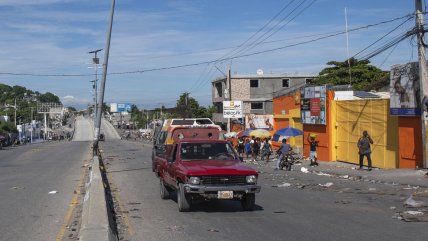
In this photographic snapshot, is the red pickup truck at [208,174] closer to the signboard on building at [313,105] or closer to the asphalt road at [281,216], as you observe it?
the asphalt road at [281,216]

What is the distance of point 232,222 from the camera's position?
10820 millimetres

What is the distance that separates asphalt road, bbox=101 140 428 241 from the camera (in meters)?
9.41

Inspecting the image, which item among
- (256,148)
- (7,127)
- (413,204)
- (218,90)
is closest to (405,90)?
(413,204)

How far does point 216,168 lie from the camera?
38.2 feet

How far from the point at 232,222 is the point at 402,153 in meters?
15.0

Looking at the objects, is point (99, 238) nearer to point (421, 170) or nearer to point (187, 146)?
point (187, 146)

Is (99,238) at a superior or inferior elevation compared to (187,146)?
inferior

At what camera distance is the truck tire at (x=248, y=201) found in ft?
39.5

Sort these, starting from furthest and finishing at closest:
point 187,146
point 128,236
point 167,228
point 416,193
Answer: point 416,193 < point 187,146 < point 167,228 < point 128,236

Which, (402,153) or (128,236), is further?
(402,153)

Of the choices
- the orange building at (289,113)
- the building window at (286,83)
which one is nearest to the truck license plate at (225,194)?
the orange building at (289,113)

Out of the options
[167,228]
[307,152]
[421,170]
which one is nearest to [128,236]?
[167,228]

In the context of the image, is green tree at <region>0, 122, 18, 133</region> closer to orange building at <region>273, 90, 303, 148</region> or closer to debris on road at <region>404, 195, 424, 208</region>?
orange building at <region>273, 90, 303, 148</region>

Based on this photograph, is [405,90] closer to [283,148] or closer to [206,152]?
[283,148]
